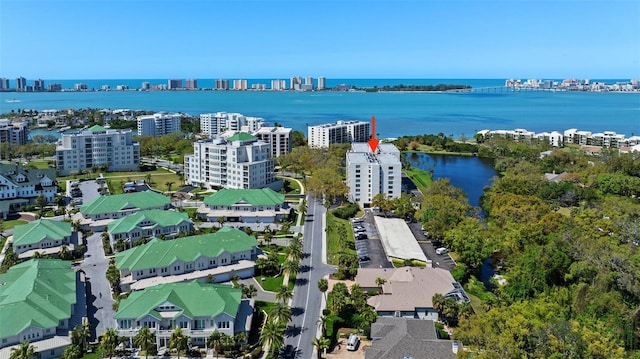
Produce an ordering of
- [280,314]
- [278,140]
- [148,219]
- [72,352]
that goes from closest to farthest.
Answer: [72,352], [280,314], [148,219], [278,140]

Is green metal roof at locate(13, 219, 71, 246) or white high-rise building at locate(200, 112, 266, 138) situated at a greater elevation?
white high-rise building at locate(200, 112, 266, 138)

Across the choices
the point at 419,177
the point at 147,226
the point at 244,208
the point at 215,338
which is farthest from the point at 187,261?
the point at 419,177

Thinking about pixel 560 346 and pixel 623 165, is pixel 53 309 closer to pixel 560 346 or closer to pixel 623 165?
pixel 560 346

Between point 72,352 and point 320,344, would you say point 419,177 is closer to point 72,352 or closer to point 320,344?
point 320,344

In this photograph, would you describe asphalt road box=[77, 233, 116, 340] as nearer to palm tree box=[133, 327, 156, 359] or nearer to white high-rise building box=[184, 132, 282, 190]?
palm tree box=[133, 327, 156, 359]

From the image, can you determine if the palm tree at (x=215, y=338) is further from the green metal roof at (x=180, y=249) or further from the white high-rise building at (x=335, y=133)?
the white high-rise building at (x=335, y=133)

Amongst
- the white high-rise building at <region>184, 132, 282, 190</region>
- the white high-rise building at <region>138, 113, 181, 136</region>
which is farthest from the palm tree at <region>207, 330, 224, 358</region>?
the white high-rise building at <region>138, 113, 181, 136</region>
